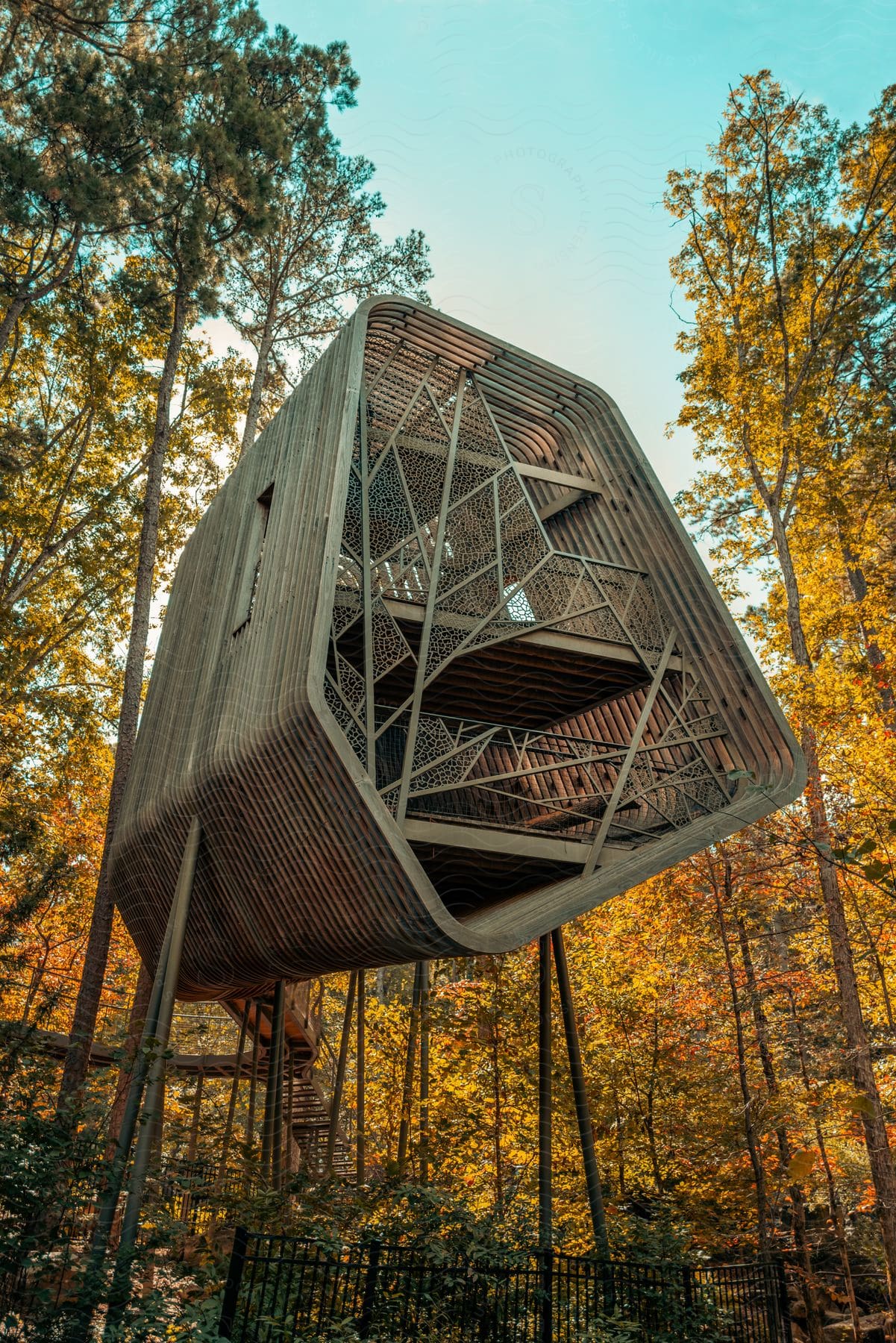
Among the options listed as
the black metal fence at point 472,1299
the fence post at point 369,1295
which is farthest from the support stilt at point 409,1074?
the fence post at point 369,1295

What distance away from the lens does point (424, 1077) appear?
54.0ft

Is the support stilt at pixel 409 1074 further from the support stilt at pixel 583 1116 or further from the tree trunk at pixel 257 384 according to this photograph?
the tree trunk at pixel 257 384

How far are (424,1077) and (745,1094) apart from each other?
5.53 metres

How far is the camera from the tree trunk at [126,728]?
41.7ft

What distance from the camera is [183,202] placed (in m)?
16.7

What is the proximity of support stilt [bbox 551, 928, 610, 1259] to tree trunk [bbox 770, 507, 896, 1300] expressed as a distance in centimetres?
279

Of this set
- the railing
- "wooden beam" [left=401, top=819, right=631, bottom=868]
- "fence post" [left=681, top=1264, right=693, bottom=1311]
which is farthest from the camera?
the railing

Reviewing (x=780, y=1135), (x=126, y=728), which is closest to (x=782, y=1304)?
(x=780, y=1135)

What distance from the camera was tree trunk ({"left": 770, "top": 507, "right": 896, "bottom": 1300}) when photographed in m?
11.4

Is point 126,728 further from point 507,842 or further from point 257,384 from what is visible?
point 257,384

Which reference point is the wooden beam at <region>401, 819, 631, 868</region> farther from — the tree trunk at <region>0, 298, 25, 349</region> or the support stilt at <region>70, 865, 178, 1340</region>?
the tree trunk at <region>0, 298, 25, 349</region>

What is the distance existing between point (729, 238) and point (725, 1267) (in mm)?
14705

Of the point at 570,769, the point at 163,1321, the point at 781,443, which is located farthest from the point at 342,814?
the point at 781,443

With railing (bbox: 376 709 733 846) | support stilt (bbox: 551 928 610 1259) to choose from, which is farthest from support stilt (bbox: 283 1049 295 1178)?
support stilt (bbox: 551 928 610 1259)
